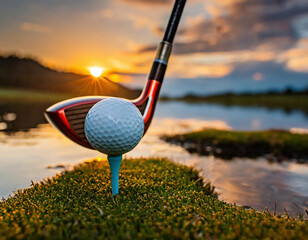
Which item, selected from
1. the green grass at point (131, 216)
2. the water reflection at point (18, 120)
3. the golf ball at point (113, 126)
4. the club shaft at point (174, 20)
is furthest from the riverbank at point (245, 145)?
the water reflection at point (18, 120)

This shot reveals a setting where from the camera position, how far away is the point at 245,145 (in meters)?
11.6

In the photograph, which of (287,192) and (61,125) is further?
(287,192)

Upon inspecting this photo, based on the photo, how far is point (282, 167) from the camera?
8.22 meters

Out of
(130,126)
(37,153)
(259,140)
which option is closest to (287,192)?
(130,126)

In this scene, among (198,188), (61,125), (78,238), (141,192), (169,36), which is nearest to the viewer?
(78,238)

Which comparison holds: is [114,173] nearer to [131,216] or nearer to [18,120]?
[131,216]

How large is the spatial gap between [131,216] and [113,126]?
4.62 feet

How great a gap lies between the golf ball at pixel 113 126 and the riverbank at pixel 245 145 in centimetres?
602

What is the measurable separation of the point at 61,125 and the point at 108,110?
1.33 m

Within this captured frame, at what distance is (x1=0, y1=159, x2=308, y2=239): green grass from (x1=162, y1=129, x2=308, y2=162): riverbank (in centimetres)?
561

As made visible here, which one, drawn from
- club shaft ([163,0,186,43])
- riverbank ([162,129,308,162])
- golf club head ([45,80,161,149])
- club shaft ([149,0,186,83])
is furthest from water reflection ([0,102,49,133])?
club shaft ([163,0,186,43])

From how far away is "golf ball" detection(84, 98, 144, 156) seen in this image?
4109 mm

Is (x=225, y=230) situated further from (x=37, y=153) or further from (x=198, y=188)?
(x=37, y=153)

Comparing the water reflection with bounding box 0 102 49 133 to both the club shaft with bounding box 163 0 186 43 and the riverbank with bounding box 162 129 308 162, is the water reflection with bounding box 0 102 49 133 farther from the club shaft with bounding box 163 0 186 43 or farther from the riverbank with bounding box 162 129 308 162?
the club shaft with bounding box 163 0 186 43
